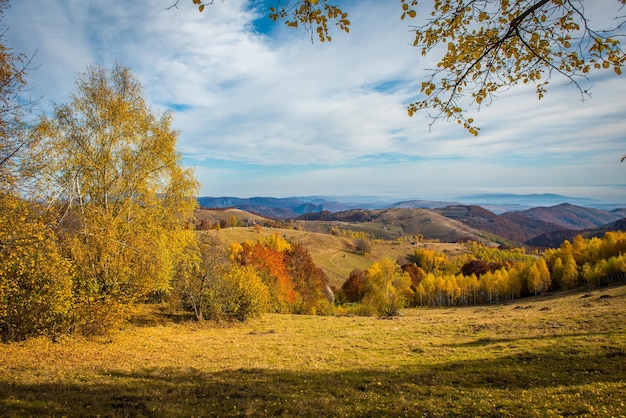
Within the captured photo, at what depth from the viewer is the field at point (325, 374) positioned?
400 inches

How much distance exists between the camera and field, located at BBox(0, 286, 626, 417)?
400 inches

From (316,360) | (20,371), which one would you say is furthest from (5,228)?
(316,360)

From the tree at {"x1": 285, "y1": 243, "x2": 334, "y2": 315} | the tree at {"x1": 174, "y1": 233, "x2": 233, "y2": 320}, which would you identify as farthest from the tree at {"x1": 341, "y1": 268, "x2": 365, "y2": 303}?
the tree at {"x1": 174, "y1": 233, "x2": 233, "y2": 320}

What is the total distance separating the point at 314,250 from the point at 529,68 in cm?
17406

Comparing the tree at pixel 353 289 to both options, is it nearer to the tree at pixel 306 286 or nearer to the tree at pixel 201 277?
the tree at pixel 306 286

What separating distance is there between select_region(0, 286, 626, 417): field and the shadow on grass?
0.05 metres

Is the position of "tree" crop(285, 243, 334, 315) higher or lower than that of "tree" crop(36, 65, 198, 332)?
lower

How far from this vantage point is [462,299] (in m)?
112

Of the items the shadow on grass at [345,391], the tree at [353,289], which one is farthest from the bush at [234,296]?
the tree at [353,289]

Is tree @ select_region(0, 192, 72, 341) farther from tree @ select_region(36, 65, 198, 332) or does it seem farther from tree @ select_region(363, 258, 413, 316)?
tree @ select_region(363, 258, 413, 316)

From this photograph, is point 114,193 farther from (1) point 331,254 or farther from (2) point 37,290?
(1) point 331,254

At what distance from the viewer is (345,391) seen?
1252cm

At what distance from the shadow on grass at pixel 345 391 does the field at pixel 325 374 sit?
47 millimetres

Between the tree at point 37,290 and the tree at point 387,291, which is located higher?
the tree at point 37,290
